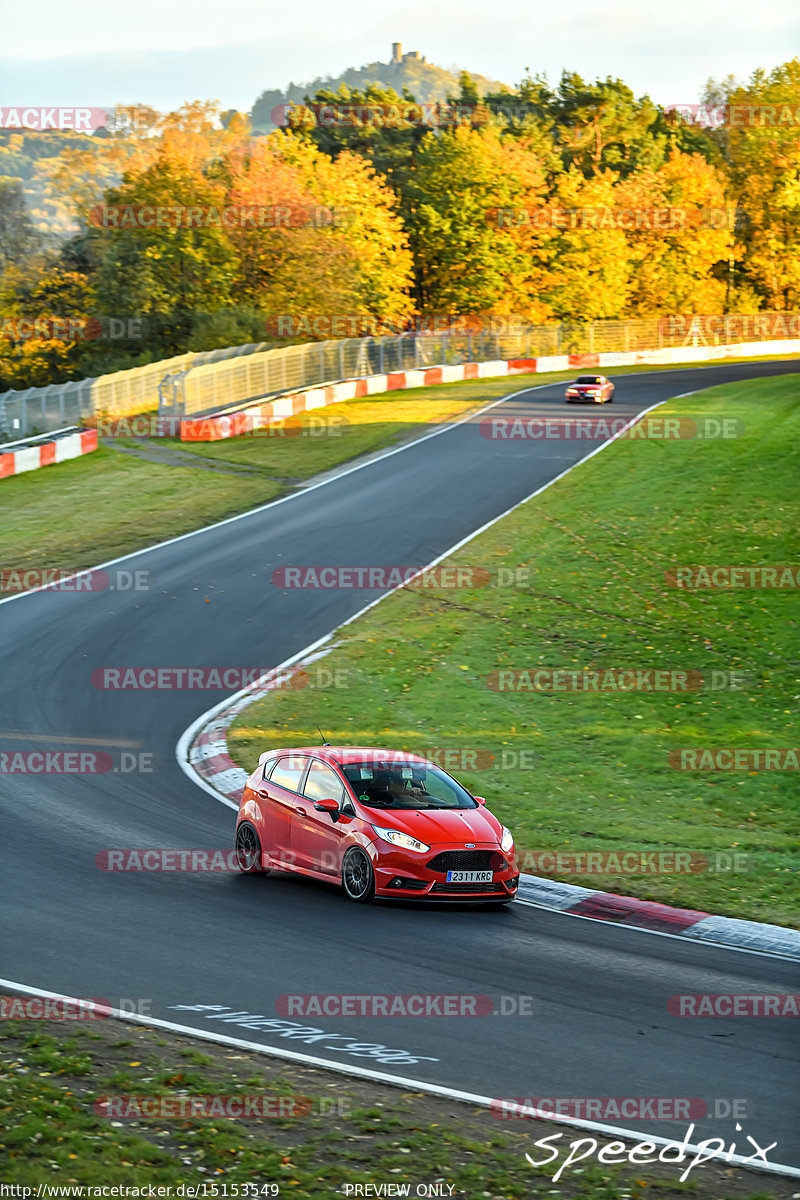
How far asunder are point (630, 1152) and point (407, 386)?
5429 cm

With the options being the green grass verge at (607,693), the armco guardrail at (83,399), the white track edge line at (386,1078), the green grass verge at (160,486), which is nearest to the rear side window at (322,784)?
the green grass verge at (607,693)

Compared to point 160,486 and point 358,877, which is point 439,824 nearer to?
point 358,877

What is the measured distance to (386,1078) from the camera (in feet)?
27.3

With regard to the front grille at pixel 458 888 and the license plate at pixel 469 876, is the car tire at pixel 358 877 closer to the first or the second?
the front grille at pixel 458 888

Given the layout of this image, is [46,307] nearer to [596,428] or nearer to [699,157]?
[596,428]

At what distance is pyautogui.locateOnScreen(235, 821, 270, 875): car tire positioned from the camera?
13.9m

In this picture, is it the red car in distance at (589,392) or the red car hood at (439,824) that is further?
the red car in distance at (589,392)

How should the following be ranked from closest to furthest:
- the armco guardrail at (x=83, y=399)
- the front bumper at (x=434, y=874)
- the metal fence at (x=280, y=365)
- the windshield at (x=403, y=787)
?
the front bumper at (x=434, y=874) → the windshield at (x=403, y=787) → the armco guardrail at (x=83, y=399) → the metal fence at (x=280, y=365)

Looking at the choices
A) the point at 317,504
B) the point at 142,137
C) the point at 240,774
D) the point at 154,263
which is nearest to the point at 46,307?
the point at 154,263

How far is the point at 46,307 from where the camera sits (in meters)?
72.8

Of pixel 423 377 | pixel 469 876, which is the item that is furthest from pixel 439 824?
pixel 423 377

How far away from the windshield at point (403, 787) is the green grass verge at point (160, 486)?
16427 millimetres

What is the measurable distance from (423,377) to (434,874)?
5042cm

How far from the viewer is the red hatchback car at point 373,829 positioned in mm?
12758
